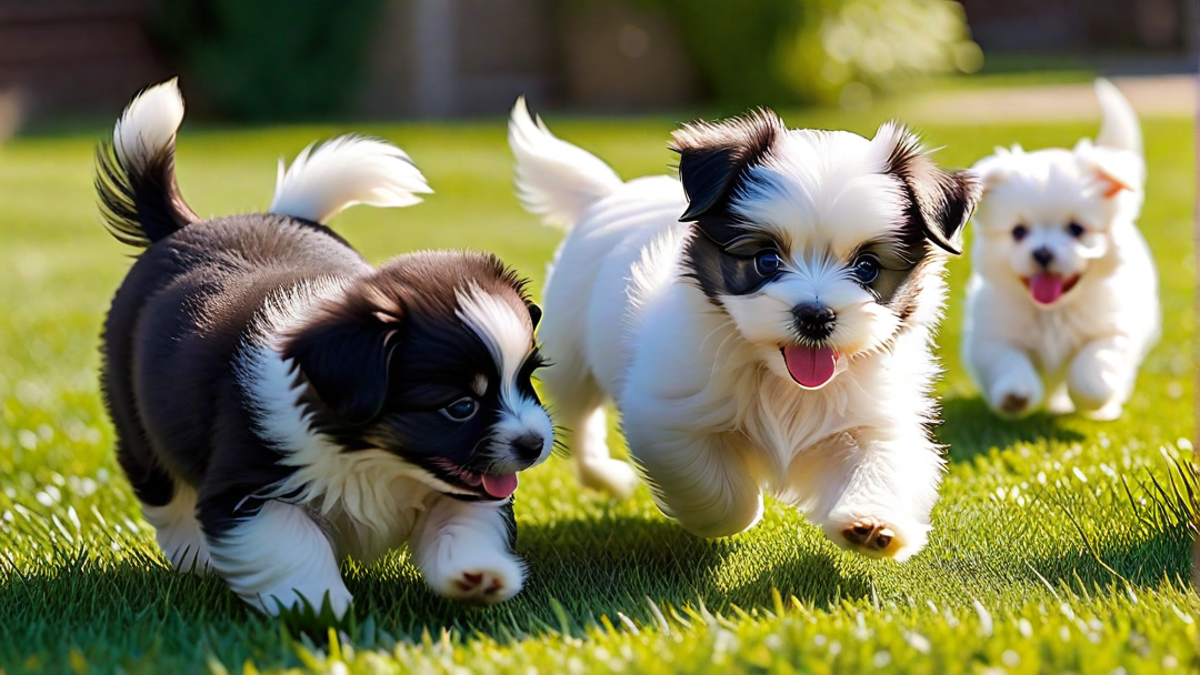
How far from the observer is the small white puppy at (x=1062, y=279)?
5.66 m

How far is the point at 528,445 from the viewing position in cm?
324

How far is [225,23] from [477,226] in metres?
8.73

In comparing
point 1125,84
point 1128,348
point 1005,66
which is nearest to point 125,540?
point 1128,348

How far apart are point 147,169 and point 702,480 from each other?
6.68ft

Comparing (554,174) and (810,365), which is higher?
(810,365)

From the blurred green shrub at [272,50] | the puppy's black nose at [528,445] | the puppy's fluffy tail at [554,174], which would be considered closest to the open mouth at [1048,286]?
the puppy's fluffy tail at [554,174]

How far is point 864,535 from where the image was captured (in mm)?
3520

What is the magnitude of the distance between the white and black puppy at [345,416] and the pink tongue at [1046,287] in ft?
9.89

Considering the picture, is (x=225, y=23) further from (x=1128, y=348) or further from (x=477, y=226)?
(x=1128, y=348)

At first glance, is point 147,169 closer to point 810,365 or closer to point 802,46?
point 810,365

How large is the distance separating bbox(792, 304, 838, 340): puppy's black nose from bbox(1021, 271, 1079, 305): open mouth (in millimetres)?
2643

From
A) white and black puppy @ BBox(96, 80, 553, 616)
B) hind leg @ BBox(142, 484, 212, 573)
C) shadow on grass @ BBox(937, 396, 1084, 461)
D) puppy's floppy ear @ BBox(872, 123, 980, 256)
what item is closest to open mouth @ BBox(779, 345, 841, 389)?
puppy's floppy ear @ BBox(872, 123, 980, 256)

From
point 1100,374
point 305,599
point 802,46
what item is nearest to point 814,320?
point 305,599

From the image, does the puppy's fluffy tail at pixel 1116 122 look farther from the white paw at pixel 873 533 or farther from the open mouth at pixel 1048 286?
the white paw at pixel 873 533
